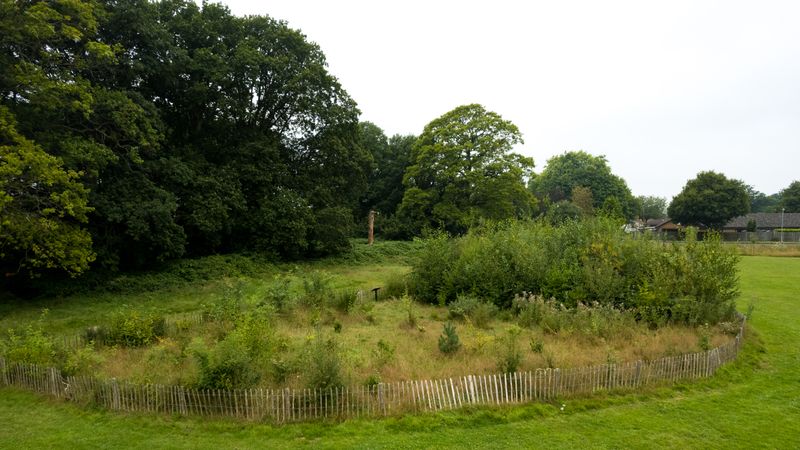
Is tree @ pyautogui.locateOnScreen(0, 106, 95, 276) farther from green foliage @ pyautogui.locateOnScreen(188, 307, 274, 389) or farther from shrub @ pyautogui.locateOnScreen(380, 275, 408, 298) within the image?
shrub @ pyautogui.locateOnScreen(380, 275, 408, 298)

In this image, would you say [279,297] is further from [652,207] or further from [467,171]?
[652,207]

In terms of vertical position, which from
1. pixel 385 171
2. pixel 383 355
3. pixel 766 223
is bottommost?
pixel 383 355

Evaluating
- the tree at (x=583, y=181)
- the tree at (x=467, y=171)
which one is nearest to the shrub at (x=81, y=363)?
the tree at (x=467, y=171)

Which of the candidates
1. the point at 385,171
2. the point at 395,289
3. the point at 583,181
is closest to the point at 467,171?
the point at 385,171

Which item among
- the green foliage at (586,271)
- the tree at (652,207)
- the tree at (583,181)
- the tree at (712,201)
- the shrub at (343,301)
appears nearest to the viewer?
the green foliage at (586,271)

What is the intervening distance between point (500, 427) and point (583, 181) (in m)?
83.8

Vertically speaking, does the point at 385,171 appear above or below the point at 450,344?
above

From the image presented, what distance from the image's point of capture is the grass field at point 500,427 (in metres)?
7.77

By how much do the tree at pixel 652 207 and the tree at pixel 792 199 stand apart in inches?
994

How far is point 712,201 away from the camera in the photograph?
203 feet

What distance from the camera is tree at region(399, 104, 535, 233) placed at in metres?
42.2

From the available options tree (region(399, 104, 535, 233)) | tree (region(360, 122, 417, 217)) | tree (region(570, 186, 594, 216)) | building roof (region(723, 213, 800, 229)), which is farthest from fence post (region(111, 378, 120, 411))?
building roof (region(723, 213, 800, 229))

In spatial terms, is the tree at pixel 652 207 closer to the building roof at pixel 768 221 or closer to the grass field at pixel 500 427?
the building roof at pixel 768 221

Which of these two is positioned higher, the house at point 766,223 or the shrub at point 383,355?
the house at point 766,223
